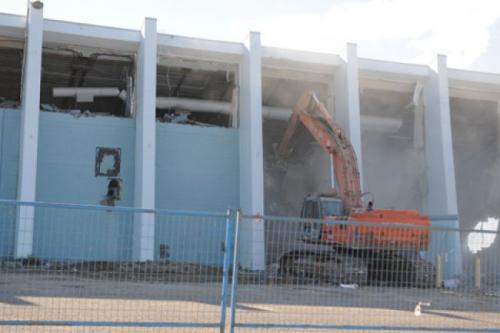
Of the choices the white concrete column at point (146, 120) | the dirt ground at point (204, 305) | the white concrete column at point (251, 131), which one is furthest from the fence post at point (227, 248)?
the white concrete column at point (251, 131)

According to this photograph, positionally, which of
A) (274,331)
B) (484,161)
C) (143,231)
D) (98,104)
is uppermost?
(98,104)

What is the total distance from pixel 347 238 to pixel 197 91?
51.5 ft

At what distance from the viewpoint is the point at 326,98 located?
90.8ft

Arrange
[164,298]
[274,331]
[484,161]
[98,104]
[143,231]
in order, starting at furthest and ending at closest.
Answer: [484,161] → [98,104] → [143,231] → [164,298] → [274,331]

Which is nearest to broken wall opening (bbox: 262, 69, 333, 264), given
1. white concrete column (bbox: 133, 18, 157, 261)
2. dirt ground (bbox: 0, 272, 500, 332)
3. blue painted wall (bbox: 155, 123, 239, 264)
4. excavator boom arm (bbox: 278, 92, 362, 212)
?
blue painted wall (bbox: 155, 123, 239, 264)

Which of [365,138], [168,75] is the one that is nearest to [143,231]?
[168,75]

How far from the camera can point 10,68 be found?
27000 mm

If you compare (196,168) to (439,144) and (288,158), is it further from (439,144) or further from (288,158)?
(439,144)

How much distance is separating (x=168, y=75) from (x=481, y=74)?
529 inches

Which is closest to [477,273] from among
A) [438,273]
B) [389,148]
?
[438,273]

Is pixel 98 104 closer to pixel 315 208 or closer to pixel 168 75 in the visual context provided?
pixel 168 75

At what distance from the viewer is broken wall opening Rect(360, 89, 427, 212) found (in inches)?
1165

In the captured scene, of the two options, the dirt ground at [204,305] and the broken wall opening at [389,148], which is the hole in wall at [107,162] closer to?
the dirt ground at [204,305]

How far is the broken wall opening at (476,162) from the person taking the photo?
32.2 meters
